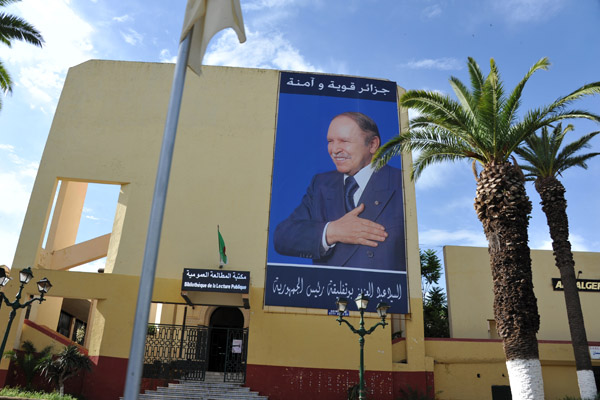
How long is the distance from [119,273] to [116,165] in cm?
431

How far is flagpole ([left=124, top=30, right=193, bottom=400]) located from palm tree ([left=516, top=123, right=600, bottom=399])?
41.9 feet

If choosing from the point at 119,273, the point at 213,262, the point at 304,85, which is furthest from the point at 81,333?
the point at 304,85

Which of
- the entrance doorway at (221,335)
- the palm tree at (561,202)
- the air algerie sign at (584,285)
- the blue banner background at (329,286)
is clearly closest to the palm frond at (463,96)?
the palm tree at (561,202)

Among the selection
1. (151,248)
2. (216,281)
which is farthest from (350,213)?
(151,248)

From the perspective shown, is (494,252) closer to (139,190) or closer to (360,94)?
(360,94)

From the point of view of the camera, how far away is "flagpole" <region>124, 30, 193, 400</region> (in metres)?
4.91

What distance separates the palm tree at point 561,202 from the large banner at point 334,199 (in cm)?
486

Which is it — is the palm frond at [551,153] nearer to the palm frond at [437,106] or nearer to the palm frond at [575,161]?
the palm frond at [575,161]

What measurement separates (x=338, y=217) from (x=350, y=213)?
493 mm

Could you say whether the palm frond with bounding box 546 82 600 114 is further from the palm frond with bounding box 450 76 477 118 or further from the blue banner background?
the blue banner background

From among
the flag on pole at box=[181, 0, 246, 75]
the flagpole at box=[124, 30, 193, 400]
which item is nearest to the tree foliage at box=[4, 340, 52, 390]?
the flagpole at box=[124, 30, 193, 400]

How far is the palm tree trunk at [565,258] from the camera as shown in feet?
47.1

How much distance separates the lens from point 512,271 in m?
11.3

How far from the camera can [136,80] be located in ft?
64.7
